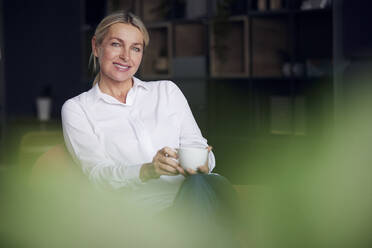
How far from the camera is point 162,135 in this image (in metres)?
1.92

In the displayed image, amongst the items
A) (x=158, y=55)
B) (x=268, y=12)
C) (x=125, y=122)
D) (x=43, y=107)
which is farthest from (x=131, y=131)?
(x=43, y=107)

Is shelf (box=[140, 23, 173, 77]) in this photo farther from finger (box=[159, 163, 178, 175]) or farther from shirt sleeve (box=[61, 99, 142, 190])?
finger (box=[159, 163, 178, 175])

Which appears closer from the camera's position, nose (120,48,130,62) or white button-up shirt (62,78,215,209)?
white button-up shirt (62,78,215,209)

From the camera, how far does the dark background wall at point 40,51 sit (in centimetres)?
627

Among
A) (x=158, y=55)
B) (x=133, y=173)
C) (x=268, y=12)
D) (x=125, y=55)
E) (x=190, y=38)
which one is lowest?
(x=133, y=173)

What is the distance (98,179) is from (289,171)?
152 centimetres

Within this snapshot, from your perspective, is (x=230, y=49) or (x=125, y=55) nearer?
(x=125, y=55)

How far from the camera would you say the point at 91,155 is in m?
1.75

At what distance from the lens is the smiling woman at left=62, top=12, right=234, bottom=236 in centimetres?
175

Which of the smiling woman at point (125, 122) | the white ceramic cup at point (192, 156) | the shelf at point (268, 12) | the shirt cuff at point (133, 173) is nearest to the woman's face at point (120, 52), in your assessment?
the smiling woman at point (125, 122)

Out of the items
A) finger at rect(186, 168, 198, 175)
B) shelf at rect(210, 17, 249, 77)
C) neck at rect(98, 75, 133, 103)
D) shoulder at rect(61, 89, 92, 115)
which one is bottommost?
finger at rect(186, 168, 198, 175)

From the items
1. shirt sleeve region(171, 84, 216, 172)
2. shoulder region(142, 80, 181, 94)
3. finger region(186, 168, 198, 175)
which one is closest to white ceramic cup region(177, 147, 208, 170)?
finger region(186, 168, 198, 175)

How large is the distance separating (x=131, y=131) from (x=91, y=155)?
0.20 meters

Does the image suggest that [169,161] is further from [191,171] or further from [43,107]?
[43,107]
